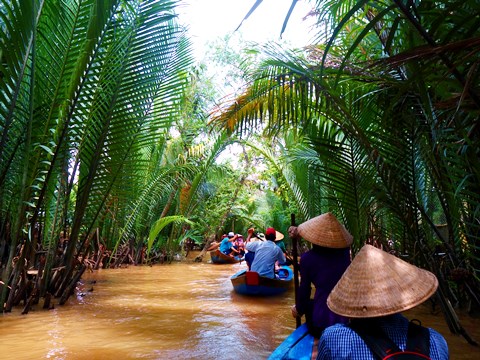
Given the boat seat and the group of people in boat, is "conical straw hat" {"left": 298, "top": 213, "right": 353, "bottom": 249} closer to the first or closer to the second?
the group of people in boat

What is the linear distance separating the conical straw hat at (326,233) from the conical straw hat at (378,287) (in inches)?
66.3

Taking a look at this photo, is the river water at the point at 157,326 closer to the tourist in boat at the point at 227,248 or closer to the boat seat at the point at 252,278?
the boat seat at the point at 252,278

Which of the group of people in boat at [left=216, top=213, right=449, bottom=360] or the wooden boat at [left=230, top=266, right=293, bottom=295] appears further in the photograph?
the wooden boat at [left=230, top=266, right=293, bottom=295]

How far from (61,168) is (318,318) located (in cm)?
430

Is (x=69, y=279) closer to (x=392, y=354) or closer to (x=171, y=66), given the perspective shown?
(x=171, y=66)

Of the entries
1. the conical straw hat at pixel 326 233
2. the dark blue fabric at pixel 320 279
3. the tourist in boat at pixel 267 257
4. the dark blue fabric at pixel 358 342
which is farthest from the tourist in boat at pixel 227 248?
the dark blue fabric at pixel 358 342

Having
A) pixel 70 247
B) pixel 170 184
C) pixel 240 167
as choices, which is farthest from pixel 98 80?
pixel 240 167

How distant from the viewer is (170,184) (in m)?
12.6

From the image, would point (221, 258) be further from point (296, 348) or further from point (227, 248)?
point (296, 348)

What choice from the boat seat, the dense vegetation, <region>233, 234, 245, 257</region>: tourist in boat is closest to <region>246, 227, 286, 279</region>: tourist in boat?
the boat seat

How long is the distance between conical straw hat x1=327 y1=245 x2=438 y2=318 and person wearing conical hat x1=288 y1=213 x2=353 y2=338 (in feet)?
5.05

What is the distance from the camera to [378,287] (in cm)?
187

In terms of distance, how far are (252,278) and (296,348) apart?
488cm

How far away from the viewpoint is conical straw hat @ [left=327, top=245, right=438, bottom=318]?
70.3 inches
